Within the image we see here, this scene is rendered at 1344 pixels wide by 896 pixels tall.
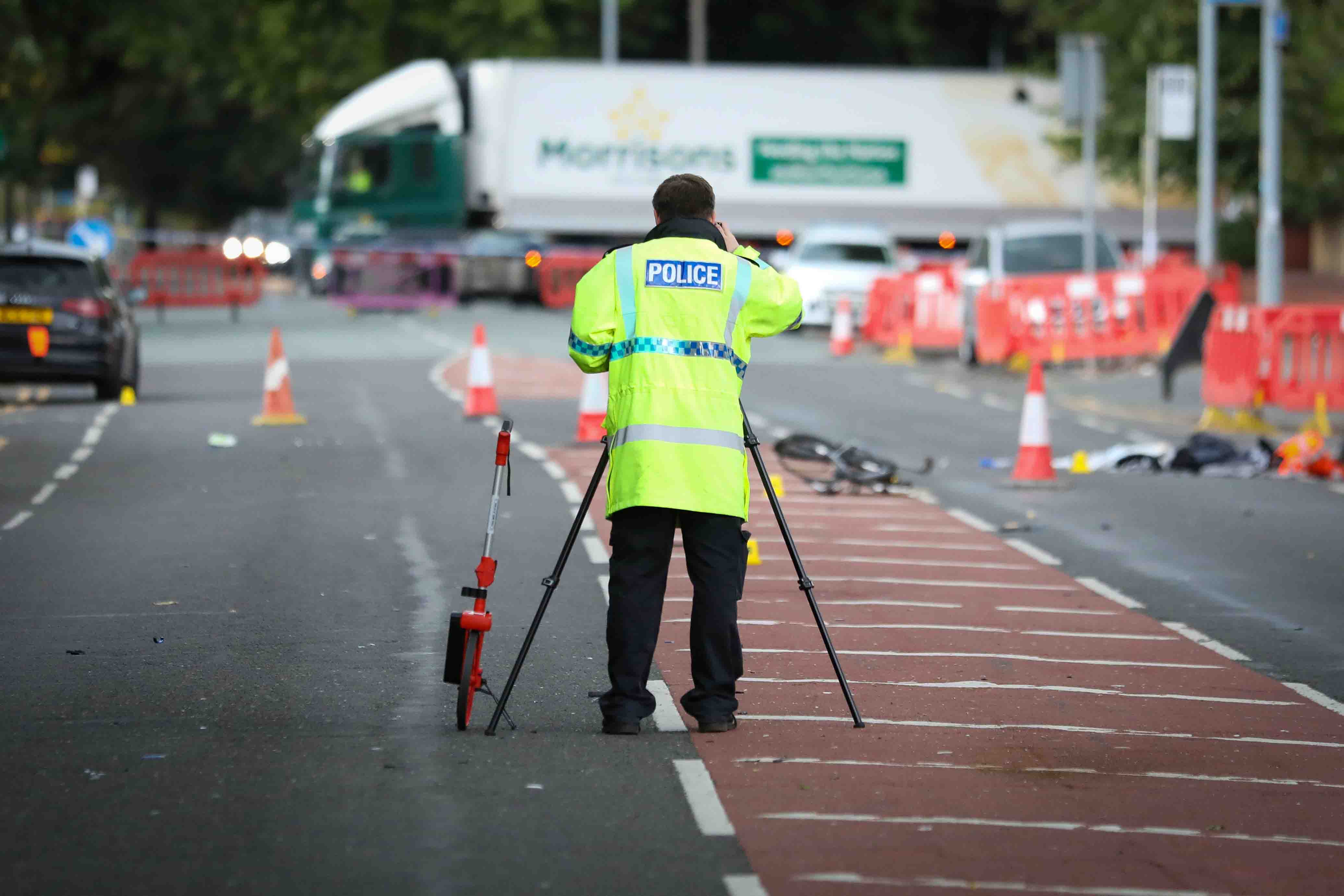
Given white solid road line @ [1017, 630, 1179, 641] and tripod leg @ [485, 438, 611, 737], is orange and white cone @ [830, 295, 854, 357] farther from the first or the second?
tripod leg @ [485, 438, 611, 737]

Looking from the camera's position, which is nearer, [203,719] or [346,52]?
[203,719]

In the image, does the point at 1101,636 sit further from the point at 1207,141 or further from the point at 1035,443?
the point at 1207,141

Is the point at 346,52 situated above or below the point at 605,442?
above

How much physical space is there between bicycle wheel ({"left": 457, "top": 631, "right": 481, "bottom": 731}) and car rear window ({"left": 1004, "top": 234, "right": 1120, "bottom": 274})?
24103 mm

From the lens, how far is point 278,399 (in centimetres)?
1998

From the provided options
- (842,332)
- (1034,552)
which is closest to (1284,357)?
(1034,552)

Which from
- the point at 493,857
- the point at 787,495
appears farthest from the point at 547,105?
the point at 493,857

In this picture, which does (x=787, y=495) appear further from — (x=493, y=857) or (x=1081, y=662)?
(x=493, y=857)

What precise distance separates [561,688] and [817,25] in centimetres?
6121

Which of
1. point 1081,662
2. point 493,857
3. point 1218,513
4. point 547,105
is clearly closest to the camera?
point 493,857

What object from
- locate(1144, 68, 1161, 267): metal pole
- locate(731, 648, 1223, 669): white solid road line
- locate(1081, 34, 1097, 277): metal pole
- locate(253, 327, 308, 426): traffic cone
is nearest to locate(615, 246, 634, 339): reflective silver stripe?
locate(731, 648, 1223, 669): white solid road line

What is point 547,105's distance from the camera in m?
43.5

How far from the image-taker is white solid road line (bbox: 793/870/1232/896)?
5785mm

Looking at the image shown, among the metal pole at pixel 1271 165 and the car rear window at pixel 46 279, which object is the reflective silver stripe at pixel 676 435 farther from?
the metal pole at pixel 1271 165
